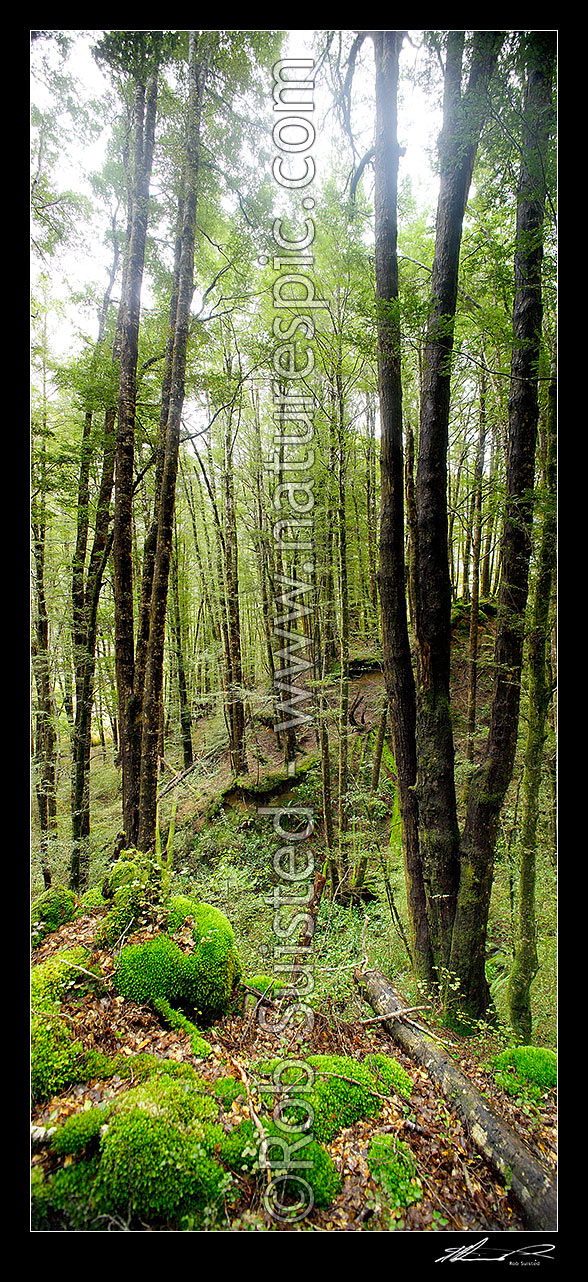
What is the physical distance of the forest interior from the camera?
1620 mm

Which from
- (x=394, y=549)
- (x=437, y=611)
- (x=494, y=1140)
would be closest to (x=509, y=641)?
(x=437, y=611)

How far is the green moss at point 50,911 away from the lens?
2.30 meters

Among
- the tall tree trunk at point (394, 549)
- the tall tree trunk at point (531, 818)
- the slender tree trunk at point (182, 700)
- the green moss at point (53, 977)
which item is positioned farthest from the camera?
the slender tree trunk at point (182, 700)

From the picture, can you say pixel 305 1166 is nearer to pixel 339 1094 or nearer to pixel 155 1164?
pixel 339 1094

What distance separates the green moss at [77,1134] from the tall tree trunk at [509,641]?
2.12 m

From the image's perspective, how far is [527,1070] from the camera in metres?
2.00

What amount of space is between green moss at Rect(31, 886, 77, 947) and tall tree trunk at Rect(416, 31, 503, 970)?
89.2 inches

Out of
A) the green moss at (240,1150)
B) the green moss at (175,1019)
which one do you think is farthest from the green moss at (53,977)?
the green moss at (240,1150)

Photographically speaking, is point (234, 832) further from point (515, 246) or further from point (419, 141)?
point (419, 141)

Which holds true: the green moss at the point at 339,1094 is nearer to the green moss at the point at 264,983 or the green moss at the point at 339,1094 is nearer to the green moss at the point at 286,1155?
the green moss at the point at 286,1155

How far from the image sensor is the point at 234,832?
4.34 meters

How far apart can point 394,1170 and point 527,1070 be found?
824 mm

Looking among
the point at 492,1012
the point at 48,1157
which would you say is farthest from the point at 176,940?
the point at 492,1012

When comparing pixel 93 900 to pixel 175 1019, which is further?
pixel 93 900
